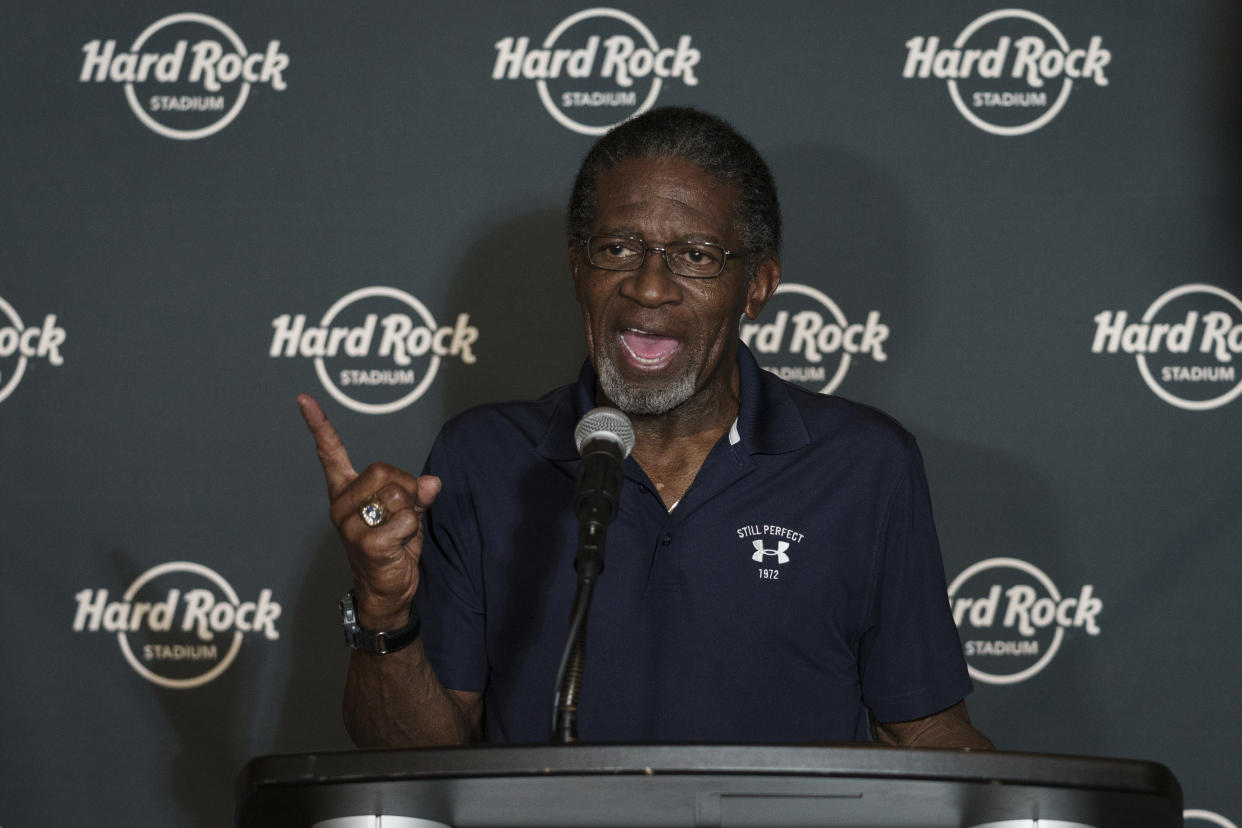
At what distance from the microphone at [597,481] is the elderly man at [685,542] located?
54 cm

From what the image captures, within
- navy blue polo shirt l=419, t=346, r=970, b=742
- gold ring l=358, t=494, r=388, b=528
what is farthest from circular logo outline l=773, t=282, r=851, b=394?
gold ring l=358, t=494, r=388, b=528

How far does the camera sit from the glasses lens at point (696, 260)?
183 cm

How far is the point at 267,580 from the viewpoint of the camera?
2711 mm

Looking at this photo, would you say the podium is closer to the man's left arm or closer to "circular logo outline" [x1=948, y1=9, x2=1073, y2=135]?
the man's left arm

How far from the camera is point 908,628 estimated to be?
183 centimetres

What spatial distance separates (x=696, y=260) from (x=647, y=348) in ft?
0.49

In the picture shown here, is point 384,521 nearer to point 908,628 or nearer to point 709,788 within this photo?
point 709,788

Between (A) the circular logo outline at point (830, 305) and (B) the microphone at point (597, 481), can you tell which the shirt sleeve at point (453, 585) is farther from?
(A) the circular logo outline at point (830, 305)

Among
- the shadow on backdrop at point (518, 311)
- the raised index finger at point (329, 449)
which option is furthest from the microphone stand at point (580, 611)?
the shadow on backdrop at point (518, 311)

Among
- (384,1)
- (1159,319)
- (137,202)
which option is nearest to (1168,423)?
(1159,319)

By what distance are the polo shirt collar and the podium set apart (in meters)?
0.95

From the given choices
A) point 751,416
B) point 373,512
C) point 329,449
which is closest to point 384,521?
point 373,512

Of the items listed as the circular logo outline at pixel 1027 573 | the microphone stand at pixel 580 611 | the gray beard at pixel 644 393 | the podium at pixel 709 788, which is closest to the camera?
the podium at pixel 709 788

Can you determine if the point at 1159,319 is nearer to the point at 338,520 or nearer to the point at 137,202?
the point at 338,520
